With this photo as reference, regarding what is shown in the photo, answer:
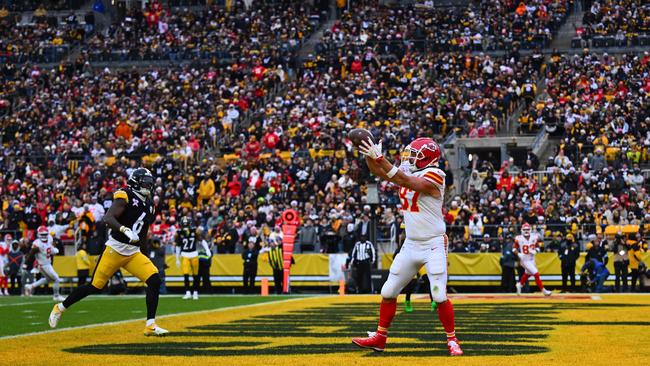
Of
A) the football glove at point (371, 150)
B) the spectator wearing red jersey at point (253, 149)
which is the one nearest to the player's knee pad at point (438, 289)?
the football glove at point (371, 150)

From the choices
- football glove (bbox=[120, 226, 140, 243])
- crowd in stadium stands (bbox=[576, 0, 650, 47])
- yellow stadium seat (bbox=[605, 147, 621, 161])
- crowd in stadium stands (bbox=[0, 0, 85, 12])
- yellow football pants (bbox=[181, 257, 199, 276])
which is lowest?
yellow football pants (bbox=[181, 257, 199, 276])

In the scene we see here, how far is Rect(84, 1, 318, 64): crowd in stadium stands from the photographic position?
134 ft

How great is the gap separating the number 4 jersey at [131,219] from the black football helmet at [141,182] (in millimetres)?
72

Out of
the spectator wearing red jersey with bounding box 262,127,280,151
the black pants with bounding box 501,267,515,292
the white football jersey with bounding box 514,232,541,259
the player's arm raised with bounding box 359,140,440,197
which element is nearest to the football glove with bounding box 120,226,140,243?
the player's arm raised with bounding box 359,140,440,197

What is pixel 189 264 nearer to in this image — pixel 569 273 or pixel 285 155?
pixel 569 273

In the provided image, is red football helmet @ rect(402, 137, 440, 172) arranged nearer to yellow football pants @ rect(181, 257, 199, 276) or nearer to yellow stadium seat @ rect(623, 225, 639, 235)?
yellow football pants @ rect(181, 257, 199, 276)

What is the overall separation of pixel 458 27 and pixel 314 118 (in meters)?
7.39

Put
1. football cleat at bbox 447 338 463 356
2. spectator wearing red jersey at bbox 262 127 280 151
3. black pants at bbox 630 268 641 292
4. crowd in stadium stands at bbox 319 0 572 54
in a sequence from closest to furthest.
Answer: football cleat at bbox 447 338 463 356 → black pants at bbox 630 268 641 292 → spectator wearing red jersey at bbox 262 127 280 151 → crowd in stadium stands at bbox 319 0 572 54

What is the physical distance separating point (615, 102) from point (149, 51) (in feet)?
60.5

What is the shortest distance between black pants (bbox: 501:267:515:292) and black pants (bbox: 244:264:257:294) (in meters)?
5.76

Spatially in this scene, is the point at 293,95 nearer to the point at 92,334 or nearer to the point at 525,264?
the point at 525,264

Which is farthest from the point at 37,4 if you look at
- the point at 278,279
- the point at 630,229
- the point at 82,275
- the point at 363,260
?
the point at 630,229

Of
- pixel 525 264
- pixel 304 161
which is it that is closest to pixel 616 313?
pixel 525 264

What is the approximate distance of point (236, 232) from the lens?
2784 centimetres
